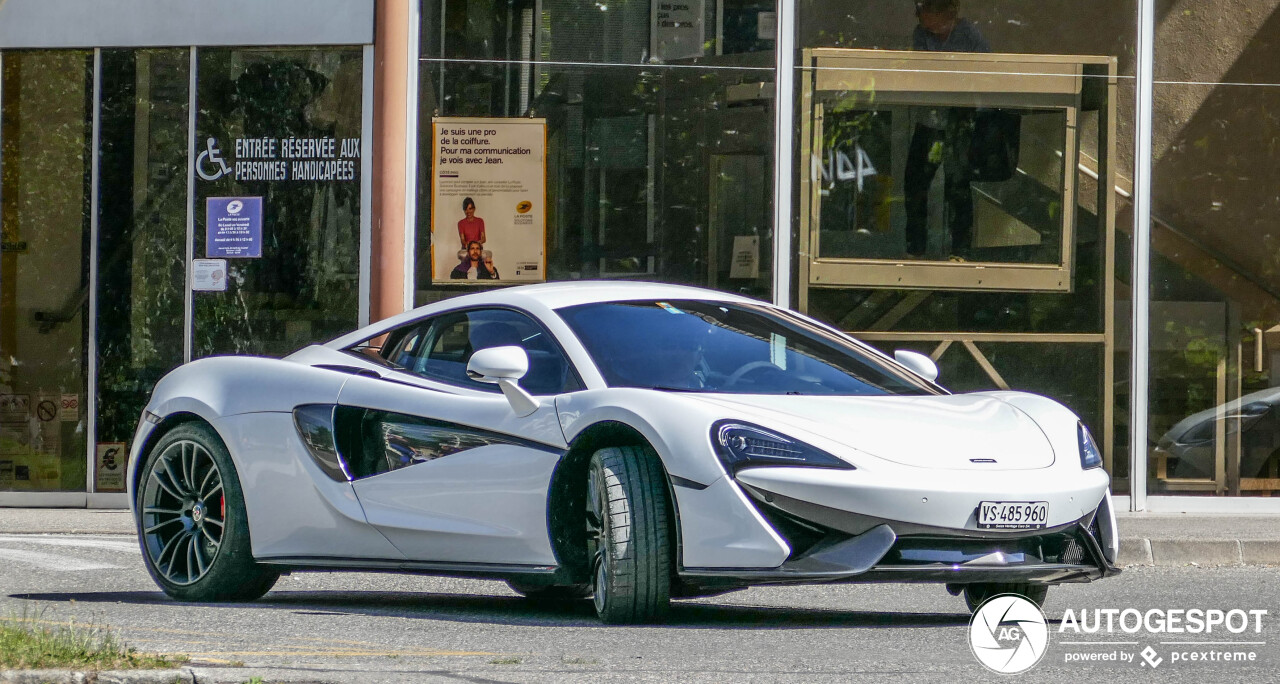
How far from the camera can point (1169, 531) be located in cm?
1002

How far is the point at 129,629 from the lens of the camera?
18.3ft

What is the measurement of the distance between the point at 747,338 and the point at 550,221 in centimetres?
636

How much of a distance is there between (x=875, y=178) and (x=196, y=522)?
6.92 meters

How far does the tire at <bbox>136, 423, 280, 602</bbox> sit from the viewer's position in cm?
669

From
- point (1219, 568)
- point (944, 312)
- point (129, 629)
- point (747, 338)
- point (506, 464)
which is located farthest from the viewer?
point (944, 312)

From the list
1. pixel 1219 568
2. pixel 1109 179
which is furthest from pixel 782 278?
pixel 1219 568

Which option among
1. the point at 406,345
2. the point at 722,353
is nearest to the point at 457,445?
the point at 406,345

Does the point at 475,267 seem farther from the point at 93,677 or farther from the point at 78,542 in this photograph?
the point at 93,677

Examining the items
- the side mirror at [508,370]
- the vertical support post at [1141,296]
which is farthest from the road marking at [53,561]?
the vertical support post at [1141,296]

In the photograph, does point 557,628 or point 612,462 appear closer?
point 612,462

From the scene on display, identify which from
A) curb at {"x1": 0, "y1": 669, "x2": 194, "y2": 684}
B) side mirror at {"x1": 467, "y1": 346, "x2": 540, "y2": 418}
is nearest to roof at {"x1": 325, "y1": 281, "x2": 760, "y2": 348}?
side mirror at {"x1": 467, "y1": 346, "x2": 540, "y2": 418}

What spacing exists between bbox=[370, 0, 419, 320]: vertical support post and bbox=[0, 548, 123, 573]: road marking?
371cm

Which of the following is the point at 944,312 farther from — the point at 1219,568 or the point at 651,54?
the point at 1219,568

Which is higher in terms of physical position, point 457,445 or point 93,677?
point 457,445
